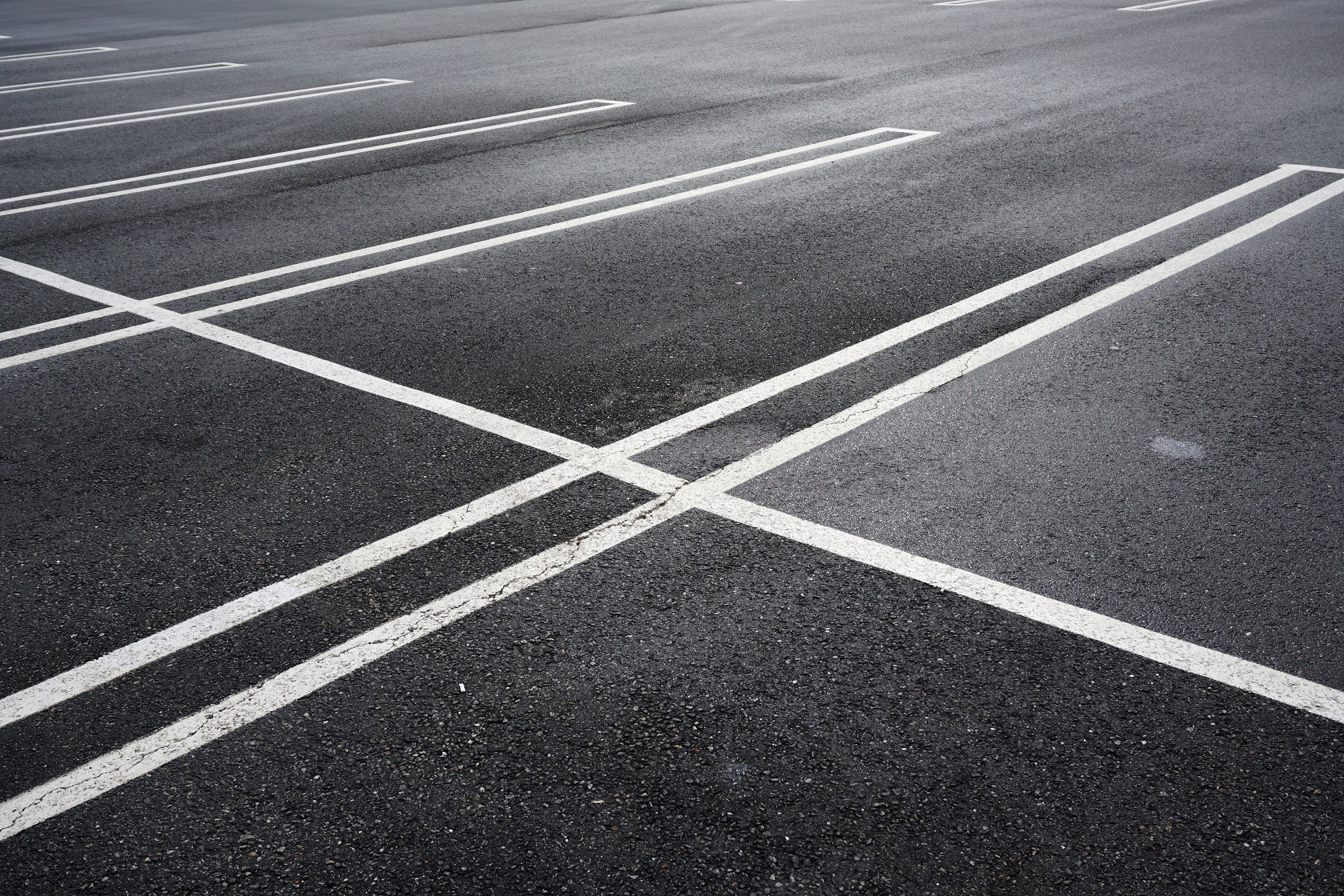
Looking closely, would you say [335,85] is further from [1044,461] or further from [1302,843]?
[1302,843]

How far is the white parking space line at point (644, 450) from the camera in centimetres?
380

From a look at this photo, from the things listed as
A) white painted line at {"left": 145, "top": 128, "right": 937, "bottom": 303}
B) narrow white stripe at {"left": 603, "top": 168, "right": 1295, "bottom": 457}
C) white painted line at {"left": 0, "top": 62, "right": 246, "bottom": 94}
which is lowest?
narrow white stripe at {"left": 603, "top": 168, "right": 1295, "bottom": 457}

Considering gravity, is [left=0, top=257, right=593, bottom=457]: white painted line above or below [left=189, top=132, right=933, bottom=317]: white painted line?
below

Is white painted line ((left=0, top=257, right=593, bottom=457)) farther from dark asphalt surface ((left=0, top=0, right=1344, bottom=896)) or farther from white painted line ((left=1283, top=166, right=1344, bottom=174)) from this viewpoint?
white painted line ((left=1283, top=166, right=1344, bottom=174))

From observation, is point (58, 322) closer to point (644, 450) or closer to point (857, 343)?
point (644, 450)

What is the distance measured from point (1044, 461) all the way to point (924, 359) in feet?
4.00

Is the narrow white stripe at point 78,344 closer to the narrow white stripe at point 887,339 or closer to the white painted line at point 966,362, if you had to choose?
the narrow white stripe at point 887,339

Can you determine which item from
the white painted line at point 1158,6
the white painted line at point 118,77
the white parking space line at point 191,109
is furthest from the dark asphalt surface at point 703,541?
the white painted line at point 1158,6

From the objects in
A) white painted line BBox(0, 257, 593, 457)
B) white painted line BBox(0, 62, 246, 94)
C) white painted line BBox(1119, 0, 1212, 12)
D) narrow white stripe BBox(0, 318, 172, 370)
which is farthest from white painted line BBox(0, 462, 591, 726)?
white painted line BBox(1119, 0, 1212, 12)

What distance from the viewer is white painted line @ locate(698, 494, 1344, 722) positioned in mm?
3559

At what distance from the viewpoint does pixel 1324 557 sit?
420cm

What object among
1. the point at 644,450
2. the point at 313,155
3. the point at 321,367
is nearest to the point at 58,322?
the point at 321,367

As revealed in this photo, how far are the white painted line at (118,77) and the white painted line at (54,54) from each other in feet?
10.3

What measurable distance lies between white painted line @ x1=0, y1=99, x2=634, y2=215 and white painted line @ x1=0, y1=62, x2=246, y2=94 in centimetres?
667
